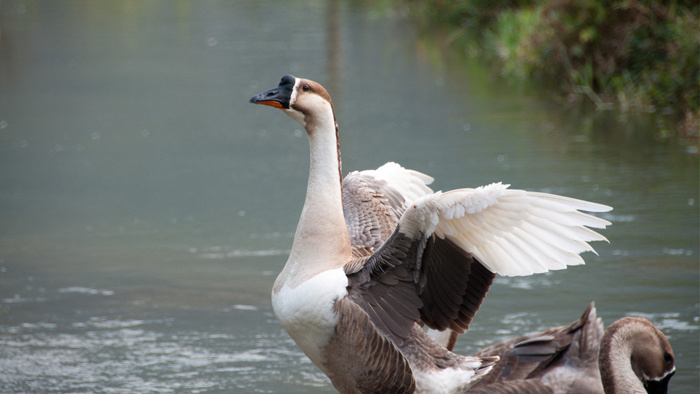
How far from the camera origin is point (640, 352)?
13.7 ft

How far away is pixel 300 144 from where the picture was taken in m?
11.8

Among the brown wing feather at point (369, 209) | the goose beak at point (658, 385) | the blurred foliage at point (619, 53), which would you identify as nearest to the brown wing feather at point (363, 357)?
the brown wing feather at point (369, 209)

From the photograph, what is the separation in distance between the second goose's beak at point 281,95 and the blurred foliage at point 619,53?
7.82 meters

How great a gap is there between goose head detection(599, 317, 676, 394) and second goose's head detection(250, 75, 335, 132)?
1.79 meters

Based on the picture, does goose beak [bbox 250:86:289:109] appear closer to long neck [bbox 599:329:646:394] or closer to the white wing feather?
the white wing feather

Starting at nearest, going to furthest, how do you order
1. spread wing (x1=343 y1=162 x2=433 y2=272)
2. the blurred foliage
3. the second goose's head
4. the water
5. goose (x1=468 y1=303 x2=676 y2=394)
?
1. goose (x1=468 y1=303 x2=676 y2=394)
2. the second goose's head
3. spread wing (x1=343 y1=162 x2=433 y2=272)
4. the water
5. the blurred foliage

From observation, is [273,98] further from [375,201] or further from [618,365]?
[618,365]

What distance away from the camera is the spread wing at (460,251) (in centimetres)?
394

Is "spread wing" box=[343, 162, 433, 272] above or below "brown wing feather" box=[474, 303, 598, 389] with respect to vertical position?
above

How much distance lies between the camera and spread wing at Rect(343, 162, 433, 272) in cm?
538

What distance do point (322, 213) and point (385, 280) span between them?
482mm

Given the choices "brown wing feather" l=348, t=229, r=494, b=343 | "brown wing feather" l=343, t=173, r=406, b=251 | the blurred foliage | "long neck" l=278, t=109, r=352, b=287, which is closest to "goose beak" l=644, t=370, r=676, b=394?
"brown wing feather" l=348, t=229, r=494, b=343

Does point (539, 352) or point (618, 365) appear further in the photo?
point (539, 352)

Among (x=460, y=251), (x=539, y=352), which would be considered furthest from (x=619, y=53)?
(x=460, y=251)
